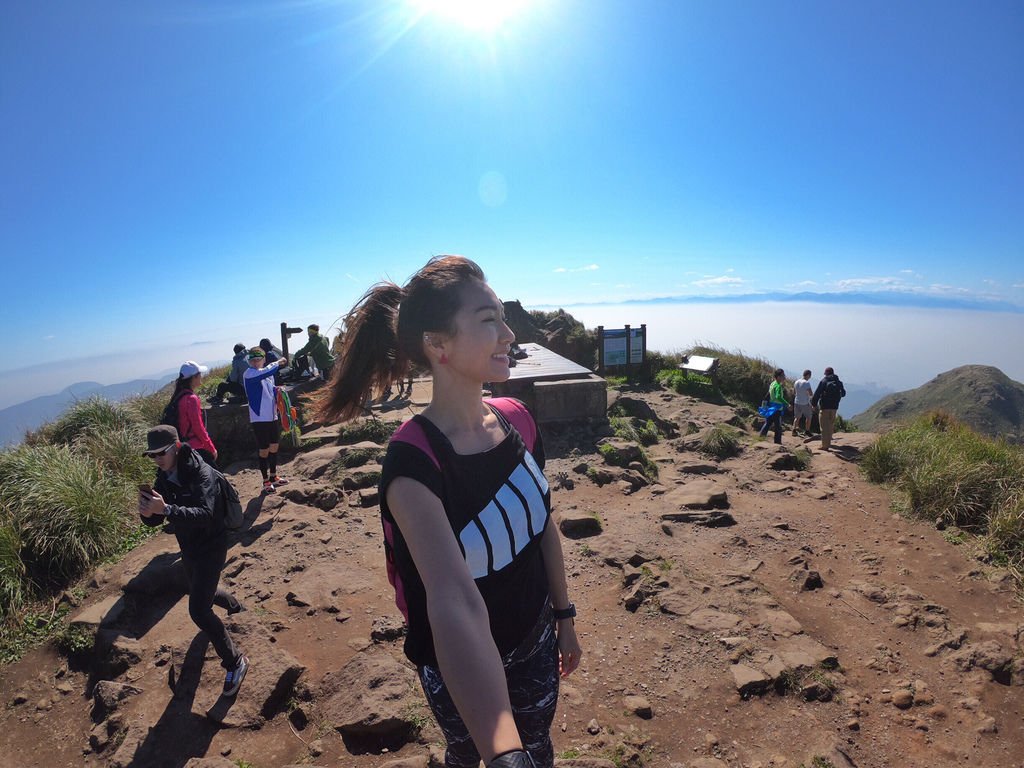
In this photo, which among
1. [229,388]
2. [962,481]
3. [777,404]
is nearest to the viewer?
[962,481]

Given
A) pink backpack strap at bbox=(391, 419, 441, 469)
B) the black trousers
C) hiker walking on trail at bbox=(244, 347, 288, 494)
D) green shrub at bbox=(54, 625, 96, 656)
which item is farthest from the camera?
the black trousers

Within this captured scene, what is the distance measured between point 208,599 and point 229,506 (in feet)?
1.98

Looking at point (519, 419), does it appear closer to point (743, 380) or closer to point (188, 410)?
point (188, 410)

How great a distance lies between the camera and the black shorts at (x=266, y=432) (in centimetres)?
691

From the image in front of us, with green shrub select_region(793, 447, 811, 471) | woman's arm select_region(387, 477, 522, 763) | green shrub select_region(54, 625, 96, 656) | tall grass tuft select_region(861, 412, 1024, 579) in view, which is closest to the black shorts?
green shrub select_region(54, 625, 96, 656)

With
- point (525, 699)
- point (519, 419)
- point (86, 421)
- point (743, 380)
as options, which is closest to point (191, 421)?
point (519, 419)

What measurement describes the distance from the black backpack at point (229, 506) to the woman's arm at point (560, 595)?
101 inches

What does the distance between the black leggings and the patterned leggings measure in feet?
8.02

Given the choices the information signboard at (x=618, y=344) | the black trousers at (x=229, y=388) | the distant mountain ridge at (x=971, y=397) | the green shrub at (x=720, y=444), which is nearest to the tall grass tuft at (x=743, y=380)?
the information signboard at (x=618, y=344)

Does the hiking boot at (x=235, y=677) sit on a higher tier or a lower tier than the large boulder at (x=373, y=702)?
higher

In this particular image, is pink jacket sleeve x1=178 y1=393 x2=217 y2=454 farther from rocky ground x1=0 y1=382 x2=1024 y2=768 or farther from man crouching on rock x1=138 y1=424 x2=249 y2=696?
man crouching on rock x1=138 y1=424 x2=249 y2=696

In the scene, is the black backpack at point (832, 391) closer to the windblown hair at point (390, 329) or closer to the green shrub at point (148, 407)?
the windblown hair at point (390, 329)

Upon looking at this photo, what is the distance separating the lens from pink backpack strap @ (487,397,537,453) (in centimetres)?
194

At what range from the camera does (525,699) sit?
71.7 inches
